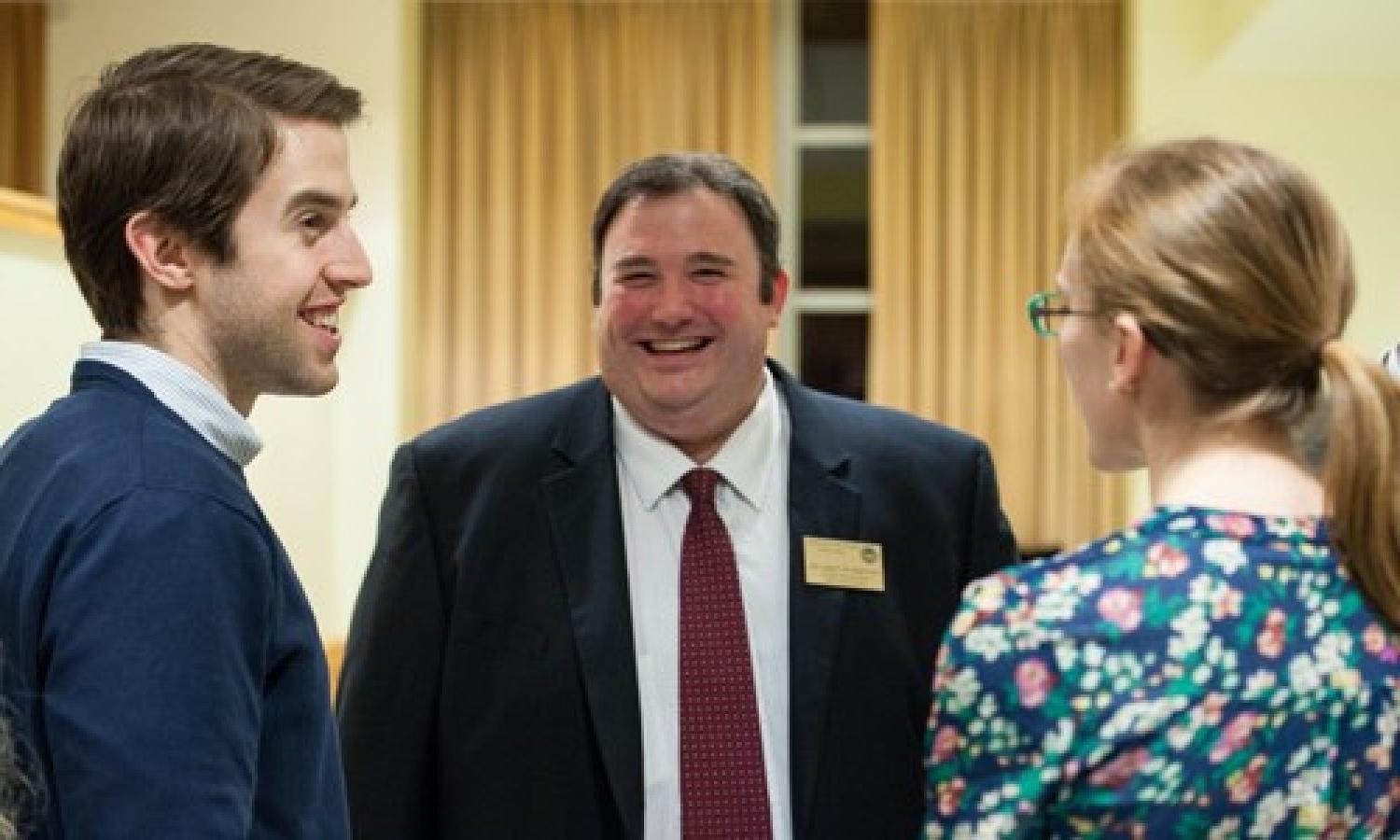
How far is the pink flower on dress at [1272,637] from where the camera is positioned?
1.23m

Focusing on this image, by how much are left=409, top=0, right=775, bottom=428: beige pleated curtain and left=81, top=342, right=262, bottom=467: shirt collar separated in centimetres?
555

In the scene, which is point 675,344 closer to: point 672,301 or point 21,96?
point 672,301

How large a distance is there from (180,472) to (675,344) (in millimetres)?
1251

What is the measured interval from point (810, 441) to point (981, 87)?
4918 millimetres

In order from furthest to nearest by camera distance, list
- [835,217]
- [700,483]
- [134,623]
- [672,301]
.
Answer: [835,217]
[672,301]
[700,483]
[134,623]

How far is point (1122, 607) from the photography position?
1.24 metres

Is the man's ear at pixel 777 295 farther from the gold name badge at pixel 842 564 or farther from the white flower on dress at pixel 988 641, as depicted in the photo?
the white flower on dress at pixel 988 641

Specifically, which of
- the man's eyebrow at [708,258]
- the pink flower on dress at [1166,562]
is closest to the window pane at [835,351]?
the man's eyebrow at [708,258]

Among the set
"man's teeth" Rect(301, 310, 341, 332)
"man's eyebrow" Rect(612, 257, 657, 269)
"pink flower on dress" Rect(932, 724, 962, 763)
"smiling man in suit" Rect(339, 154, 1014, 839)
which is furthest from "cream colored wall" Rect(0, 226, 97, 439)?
"pink flower on dress" Rect(932, 724, 962, 763)

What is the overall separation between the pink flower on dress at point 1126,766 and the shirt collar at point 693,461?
1336 mm

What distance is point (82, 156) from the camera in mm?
1603

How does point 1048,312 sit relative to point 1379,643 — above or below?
above

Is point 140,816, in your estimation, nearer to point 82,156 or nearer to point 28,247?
point 82,156

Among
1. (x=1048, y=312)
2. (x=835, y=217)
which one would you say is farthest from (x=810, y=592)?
(x=835, y=217)
